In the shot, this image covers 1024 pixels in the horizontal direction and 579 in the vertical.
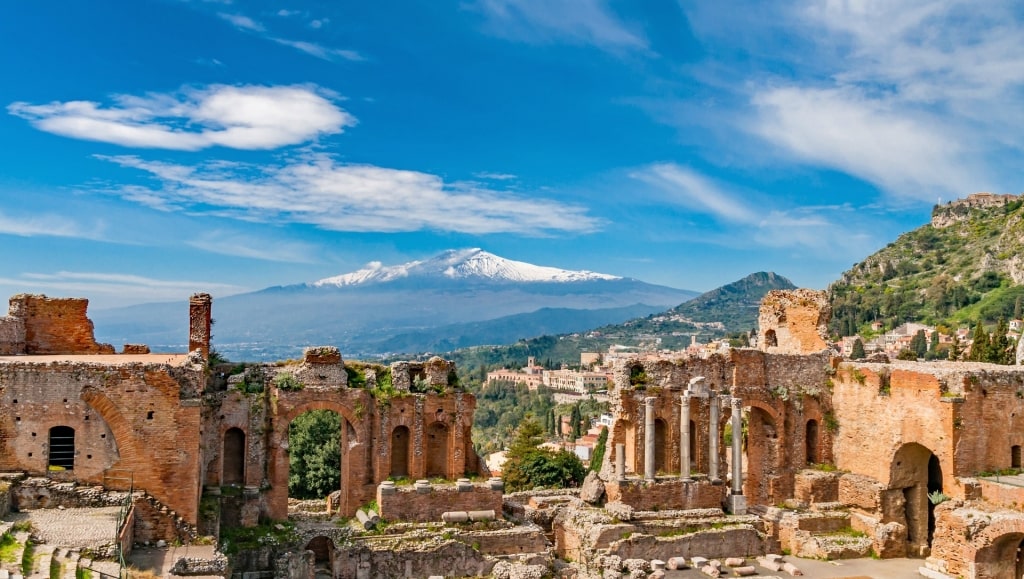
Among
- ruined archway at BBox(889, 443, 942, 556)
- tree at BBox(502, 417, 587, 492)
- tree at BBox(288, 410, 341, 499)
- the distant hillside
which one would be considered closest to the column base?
ruined archway at BBox(889, 443, 942, 556)

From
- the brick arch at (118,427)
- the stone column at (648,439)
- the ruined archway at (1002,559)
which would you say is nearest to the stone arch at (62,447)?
the brick arch at (118,427)

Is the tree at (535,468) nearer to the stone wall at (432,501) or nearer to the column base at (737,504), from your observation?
the column base at (737,504)

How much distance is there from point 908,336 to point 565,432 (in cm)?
4428

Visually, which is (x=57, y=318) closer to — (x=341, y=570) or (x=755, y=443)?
(x=341, y=570)

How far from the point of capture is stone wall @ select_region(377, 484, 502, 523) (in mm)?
23641

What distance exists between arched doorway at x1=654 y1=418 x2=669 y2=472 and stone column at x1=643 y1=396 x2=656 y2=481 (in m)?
1.25

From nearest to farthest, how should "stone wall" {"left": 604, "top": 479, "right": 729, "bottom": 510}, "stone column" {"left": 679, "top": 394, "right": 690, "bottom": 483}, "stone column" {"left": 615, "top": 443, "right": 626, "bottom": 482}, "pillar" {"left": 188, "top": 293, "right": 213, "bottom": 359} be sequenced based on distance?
1. "pillar" {"left": 188, "top": 293, "right": 213, "bottom": 359}
2. "stone wall" {"left": 604, "top": 479, "right": 729, "bottom": 510}
3. "stone column" {"left": 615, "top": 443, "right": 626, "bottom": 482}
4. "stone column" {"left": 679, "top": 394, "right": 690, "bottom": 483}

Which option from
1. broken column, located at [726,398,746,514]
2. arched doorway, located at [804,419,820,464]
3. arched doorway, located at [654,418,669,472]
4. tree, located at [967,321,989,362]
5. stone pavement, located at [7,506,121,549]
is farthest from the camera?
tree, located at [967,321,989,362]

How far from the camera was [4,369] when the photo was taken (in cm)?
1952

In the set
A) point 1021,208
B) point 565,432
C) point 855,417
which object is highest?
point 1021,208

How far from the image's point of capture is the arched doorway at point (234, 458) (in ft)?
78.7

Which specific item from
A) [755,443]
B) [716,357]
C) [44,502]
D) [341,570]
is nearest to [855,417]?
[755,443]

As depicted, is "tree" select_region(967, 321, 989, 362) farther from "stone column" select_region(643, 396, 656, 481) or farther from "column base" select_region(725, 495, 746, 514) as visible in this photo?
"stone column" select_region(643, 396, 656, 481)

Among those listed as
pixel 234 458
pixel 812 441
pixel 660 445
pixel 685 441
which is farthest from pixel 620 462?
pixel 234 458
